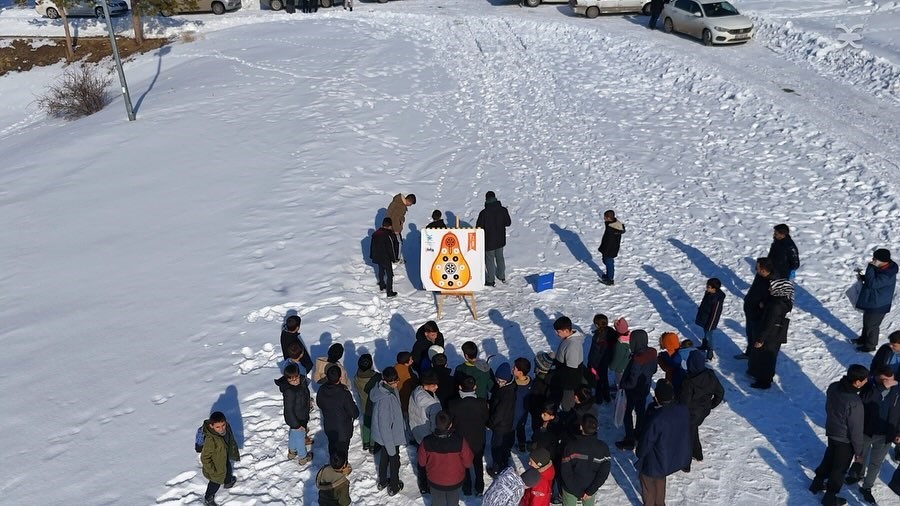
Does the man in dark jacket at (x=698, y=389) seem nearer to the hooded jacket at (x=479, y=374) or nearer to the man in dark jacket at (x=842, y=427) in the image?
the man in dark jacket at (x=842, y=427)

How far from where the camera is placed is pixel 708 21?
23.6m

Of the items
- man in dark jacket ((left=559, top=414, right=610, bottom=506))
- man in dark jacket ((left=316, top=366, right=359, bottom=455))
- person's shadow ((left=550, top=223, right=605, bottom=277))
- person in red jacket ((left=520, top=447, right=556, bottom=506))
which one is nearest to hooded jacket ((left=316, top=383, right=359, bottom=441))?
man in dark jacket ((left=316, top=366, right=359, bottom=455))

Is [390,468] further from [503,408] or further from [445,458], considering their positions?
[503,408]

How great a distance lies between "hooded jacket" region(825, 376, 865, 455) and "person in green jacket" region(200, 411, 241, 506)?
6.47m

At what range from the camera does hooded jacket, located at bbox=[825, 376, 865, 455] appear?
7.06 meters

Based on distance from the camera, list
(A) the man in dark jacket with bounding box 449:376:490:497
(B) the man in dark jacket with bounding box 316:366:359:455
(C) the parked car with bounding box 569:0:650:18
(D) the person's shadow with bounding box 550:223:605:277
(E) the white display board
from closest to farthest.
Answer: (A) the man in dark jacket with bounding box 449:376:490:497 < (B) the man in dark jacket with bounding box 316:366:359:455 < (E) the white display board < (D) the person's shadow with bounding box 550:223:605:277 < (C) the parked car with bounding box 569:0:650:18

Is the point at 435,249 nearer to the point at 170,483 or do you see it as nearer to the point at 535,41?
the point at 170,483

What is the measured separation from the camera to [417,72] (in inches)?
940

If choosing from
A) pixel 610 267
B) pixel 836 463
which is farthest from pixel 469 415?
pixel 610 267

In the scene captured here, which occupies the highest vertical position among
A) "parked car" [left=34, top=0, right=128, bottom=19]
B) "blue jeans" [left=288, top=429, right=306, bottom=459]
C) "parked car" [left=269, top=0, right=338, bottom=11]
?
"parked car" [left=34, top=0, right=128, bottom=19]

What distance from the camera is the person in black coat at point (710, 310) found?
9.62 m

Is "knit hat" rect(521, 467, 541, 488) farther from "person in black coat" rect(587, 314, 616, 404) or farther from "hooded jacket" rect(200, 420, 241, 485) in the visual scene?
"hooded jacket" rect(200, 420, 241, 485)

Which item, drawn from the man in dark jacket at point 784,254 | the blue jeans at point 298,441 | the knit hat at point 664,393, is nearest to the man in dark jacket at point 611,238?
the man in dark jacket at point 784,254

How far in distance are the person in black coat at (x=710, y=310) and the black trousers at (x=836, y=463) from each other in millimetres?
2637
